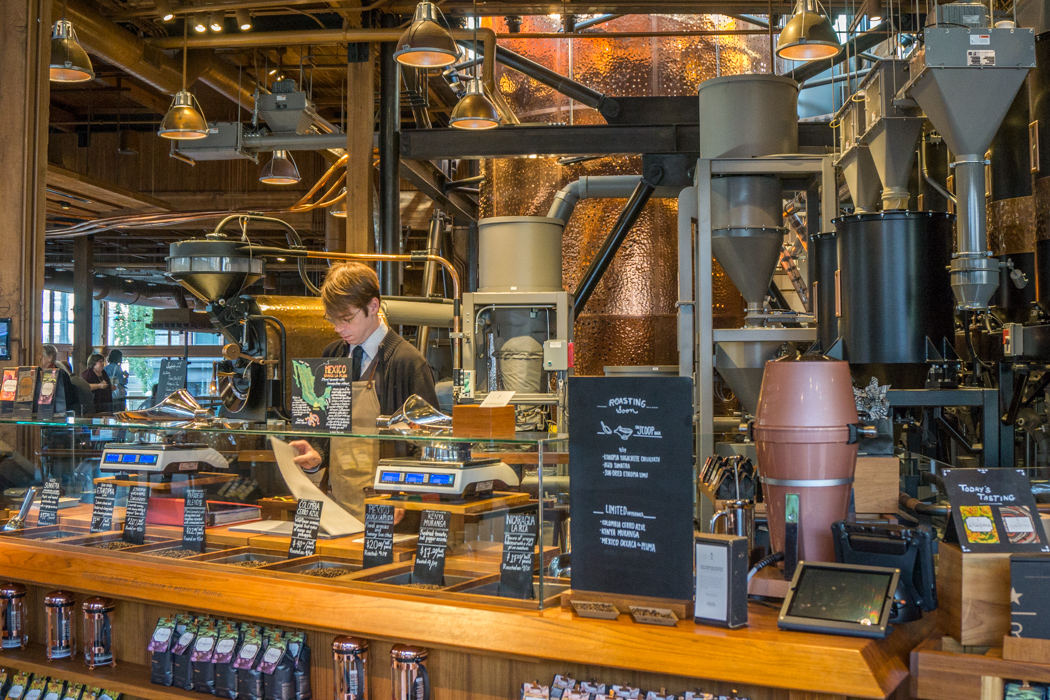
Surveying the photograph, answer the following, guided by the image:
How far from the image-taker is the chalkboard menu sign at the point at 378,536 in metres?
2.48

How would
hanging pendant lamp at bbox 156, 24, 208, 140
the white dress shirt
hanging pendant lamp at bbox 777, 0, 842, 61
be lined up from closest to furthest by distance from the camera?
1. the white dress shirt
2. hanging pendant lamp at bbox 777, 0, 842, 61
3. hanging pendant lamp at bbox 156, 24, 208, 140

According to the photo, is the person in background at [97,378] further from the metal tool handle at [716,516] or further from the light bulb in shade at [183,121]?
the metal tool handle at [716,516]

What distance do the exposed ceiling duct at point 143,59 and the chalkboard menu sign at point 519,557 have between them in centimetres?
641

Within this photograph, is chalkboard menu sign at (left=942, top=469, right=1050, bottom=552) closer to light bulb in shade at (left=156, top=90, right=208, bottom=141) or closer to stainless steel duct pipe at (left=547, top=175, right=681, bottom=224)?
stainless steel duct pipe at (left=547, top=175, right=681, bottom=224)

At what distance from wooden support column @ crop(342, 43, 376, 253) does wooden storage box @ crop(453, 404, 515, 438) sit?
5593mm

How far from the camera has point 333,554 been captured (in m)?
2.59

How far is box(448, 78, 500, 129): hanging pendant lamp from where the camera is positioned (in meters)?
6.36

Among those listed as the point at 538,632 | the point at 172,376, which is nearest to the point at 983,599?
the point at 538,632

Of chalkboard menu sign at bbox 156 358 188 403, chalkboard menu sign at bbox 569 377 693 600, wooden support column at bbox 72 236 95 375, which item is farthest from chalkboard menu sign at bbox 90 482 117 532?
wooden support column at bbox 72 236 95 375

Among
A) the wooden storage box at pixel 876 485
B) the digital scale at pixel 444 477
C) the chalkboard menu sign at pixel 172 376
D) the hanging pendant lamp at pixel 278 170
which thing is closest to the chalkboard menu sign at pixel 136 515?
the chalkboard menu sign at pixel 172 376

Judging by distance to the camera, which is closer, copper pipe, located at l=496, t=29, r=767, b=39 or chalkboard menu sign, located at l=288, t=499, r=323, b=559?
chalkboard menu sign, located at l=288, t=499, r=323, b=559

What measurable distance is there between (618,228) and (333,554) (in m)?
4.67

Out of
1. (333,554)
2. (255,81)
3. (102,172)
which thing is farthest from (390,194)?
(102,172)

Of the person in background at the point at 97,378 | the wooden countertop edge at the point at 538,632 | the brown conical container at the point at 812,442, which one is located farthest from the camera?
the person in background at the point at 97,378
